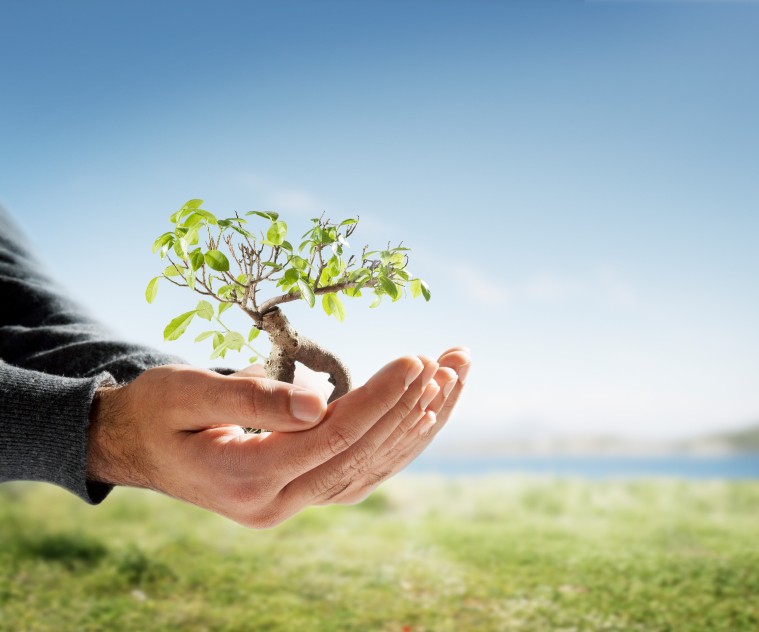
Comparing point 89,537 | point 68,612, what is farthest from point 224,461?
point 89,537

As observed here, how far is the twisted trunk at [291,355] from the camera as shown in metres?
0.82

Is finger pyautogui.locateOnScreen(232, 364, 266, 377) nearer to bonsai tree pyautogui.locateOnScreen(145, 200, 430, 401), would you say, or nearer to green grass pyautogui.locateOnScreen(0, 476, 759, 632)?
bonsai tree pyautogui.locateOnScreen(145, 200, 430, 401)

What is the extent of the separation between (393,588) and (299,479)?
58.3 inches

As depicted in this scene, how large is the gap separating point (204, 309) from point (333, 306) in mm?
163

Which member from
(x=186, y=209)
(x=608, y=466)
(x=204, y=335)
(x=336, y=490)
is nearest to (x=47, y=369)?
(x=204, y=335)

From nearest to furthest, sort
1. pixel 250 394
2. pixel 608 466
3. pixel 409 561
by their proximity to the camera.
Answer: pixel 250 394 → pixel 409 561 → pixel 608 466

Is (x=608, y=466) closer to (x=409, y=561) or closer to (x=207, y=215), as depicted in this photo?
(x=409, y=561)

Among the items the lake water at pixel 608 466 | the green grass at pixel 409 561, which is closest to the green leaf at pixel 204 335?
the green grass at pixel 409 561

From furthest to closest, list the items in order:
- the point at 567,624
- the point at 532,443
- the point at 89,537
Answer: the point at 532,443, the point at 89,537, the point at 567,624

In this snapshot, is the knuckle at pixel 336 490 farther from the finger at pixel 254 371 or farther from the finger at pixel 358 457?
the finger at pixel 254 371

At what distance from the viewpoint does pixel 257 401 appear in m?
0.61

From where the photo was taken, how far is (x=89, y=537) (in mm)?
2328

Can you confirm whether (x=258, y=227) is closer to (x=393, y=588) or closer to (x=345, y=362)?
(x=345, y=362)

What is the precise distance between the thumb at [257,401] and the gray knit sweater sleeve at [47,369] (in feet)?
0.54
